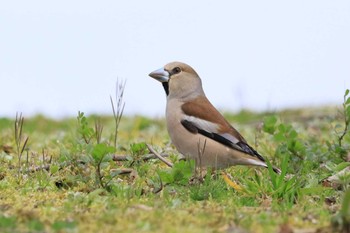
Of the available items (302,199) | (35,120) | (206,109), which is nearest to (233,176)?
(206,109)

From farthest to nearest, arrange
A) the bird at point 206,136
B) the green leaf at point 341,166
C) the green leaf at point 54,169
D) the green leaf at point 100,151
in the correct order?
the bird at point 206,136 < the green leaf at point 341,166 < the green leaf at point 54,169 < the green leaf at point 100,151

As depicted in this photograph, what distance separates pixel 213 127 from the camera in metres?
7.02

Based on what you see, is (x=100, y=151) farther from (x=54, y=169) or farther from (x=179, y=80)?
(x=179, y=80)

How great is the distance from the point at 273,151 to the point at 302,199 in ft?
8.63

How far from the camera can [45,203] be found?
5.25 meters

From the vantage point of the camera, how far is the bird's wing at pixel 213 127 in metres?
6.88

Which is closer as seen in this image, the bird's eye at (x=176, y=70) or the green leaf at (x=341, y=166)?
the green leaf at (x=341, y=166)

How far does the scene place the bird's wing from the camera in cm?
688

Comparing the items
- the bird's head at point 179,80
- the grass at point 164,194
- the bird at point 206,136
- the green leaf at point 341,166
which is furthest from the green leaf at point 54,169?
the green leaf at point 341,166

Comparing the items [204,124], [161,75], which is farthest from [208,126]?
[161,75]

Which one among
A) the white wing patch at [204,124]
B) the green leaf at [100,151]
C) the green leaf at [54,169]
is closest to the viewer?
the green leaf at [100,151]

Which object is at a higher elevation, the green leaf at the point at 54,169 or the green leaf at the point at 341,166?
the green leaf at the point at 341,166

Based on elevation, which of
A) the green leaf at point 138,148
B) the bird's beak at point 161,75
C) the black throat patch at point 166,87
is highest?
the bird's beak at point 161,75

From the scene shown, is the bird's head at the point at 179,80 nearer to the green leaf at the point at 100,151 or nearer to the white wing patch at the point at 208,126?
the white wing patch at the point at 208,126
